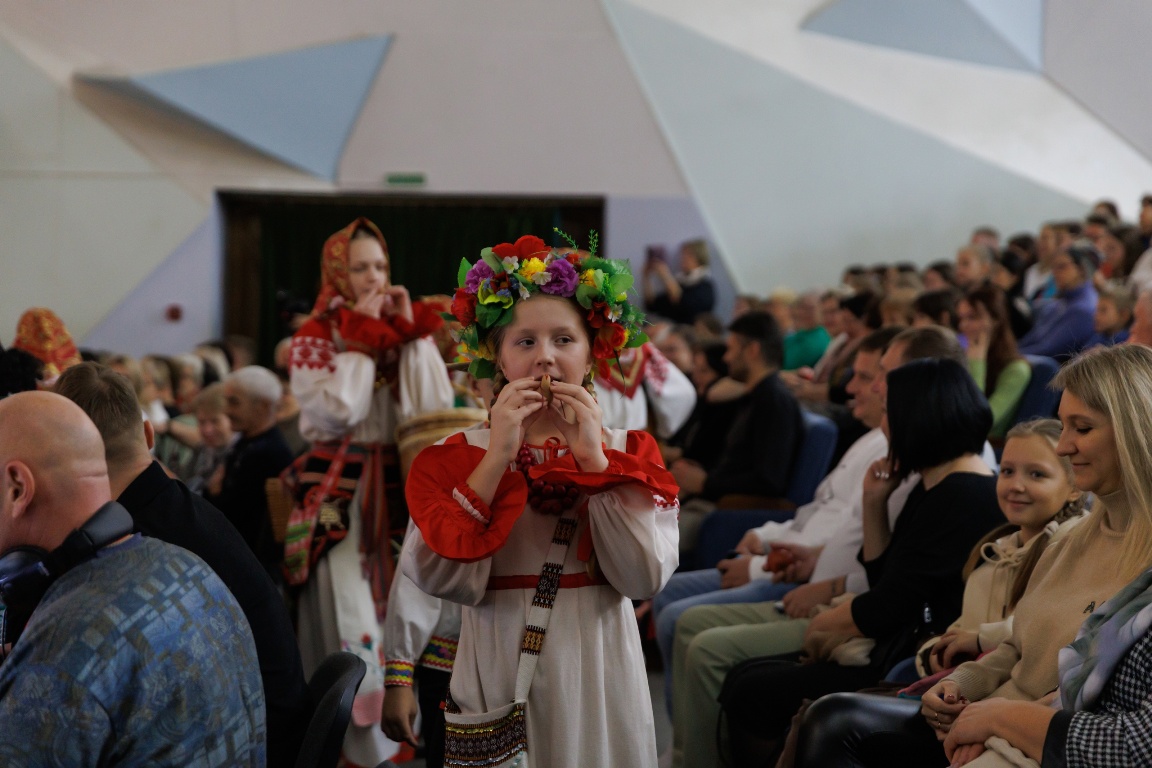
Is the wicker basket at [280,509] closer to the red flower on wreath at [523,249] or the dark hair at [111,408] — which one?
the dark hair at [111,408]

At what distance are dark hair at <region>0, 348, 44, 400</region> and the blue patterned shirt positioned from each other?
5.93 feet

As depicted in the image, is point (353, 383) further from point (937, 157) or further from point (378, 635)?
point (937, 157)

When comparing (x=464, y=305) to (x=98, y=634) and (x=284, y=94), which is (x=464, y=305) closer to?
(x=98, y=634)

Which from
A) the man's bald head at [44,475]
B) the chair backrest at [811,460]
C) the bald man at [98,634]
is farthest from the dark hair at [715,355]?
the man's bald head at [44,475]

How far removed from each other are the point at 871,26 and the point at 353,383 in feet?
27.3

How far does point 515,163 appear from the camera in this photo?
1052 centimetres

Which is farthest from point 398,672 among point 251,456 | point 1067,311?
point 1067,311

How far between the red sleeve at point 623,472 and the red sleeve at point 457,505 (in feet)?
0.24

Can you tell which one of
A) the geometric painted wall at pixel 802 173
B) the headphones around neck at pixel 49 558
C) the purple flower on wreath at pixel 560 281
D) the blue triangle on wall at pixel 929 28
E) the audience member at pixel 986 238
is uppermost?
the blue triangle on wall at pixel 929 28

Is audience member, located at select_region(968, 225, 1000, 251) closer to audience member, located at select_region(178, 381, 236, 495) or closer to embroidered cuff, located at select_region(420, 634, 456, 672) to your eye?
audience member, located at select_region(178, 381, 236, 495)

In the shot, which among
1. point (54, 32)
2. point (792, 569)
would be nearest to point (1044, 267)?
point (792, 569)

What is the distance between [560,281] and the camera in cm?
222

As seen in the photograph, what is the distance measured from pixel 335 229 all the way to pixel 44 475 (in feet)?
30.9

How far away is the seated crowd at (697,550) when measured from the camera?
1751 millimetres
